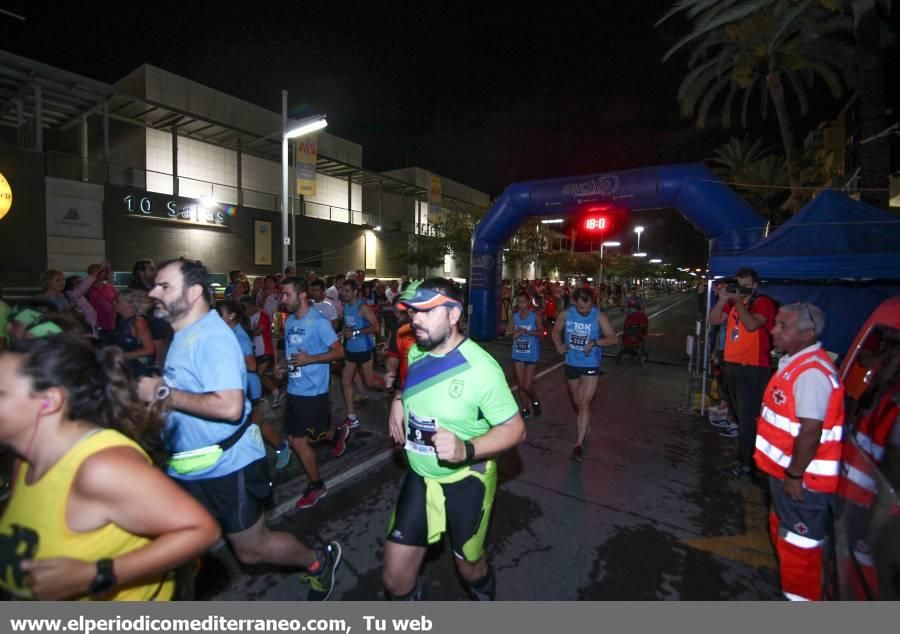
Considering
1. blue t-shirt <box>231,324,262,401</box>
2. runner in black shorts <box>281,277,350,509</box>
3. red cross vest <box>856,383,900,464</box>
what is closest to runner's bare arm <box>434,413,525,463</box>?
red cross vest <box>856,383,900,464</box>

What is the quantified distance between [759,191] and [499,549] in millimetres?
30544

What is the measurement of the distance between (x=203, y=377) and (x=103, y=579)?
3.76 feet

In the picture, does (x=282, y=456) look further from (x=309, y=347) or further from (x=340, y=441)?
(x=309, y=347)

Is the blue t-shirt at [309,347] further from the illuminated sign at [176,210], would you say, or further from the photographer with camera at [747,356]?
the illuminated sign at [176,210]

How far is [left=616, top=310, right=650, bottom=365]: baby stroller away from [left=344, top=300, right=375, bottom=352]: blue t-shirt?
7.33 meters

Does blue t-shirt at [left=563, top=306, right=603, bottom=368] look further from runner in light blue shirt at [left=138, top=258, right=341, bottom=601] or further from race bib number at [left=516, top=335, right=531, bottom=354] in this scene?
runner in light blue shirt at [left=138, top=258, right=341, bottom=601]

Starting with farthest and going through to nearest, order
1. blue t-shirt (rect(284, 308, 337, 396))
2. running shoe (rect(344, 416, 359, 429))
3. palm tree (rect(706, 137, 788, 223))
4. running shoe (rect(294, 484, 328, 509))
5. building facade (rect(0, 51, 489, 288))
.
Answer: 1. palm tree (rect(706, 137, 788, 223))
2. building facade (rect(0, 51, 489, 288))
3. running shoe (rect(344, 416, 359, 429))
4. blue t-shirt (rect(284, 308, 337, 396))
5. running shoe (rect(294, 484, 328, 509))

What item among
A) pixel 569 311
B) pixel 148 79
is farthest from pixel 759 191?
pixel 148 79

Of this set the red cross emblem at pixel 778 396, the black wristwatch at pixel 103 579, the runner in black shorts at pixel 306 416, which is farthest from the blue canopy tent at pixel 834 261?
the black wristwatch at pixel 103 579

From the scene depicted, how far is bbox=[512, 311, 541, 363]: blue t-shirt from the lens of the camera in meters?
6.69

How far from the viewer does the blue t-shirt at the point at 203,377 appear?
2.37 m

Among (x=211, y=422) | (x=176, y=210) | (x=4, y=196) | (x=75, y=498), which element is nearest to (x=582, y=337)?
(x=211, y=422)

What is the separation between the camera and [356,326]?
6.81 m

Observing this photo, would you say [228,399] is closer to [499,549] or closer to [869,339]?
[499,549]
